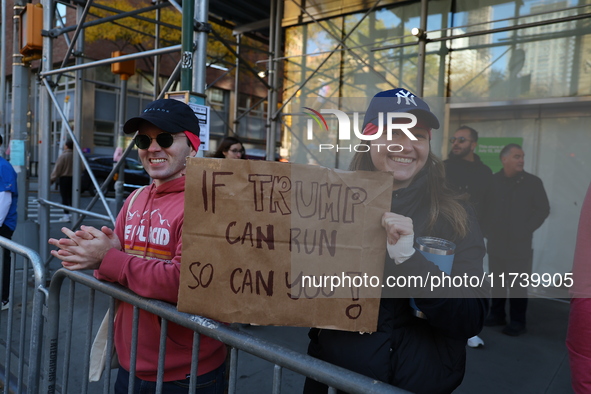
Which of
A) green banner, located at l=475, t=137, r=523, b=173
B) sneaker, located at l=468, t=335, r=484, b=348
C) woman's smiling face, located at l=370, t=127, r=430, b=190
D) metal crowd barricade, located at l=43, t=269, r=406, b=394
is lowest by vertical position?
sneaker, located at l=468, t=335, r=484, b=348

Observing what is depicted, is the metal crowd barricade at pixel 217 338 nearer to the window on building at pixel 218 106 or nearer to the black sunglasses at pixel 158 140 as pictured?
the black sunglasses at pixel 158 140

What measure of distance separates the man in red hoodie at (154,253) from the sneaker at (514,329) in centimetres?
361

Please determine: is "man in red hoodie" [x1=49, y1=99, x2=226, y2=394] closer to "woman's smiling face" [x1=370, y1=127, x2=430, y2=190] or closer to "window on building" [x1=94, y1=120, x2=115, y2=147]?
"woman's smiling face" [x1=370, y1=127, x2=430, y2=190]

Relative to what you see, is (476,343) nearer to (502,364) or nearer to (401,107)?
(502,364)

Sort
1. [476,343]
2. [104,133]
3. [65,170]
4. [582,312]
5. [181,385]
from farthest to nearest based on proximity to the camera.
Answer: [104,133] → [65,170] → [476,343] → [181,385] → [582,312]

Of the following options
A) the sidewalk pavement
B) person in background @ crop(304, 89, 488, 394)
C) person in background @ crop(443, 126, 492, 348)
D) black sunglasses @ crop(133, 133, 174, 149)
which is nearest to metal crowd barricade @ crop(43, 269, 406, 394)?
person in background @ crop(304, 89, 488, 394)

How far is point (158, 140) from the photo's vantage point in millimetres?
1954

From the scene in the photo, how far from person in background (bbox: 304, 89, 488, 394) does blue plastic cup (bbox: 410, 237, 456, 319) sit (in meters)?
0.05

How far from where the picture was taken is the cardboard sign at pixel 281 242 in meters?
1.32

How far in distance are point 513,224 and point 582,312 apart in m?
3.35

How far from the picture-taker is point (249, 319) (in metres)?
1.38

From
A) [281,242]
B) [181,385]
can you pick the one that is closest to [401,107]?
[281,242]

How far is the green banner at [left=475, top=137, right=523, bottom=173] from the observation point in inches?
245

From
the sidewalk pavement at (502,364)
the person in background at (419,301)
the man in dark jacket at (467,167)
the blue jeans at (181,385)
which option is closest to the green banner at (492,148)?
the man in dark jacket at (467,167)
